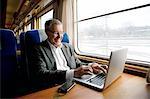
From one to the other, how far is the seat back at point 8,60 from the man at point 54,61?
0.32 m

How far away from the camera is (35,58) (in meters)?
1.54

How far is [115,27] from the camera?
85.2 inches

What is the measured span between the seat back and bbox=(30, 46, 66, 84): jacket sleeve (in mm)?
313

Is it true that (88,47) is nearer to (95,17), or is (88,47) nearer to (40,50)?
(95,17)

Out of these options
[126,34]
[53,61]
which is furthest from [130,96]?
[126,34]

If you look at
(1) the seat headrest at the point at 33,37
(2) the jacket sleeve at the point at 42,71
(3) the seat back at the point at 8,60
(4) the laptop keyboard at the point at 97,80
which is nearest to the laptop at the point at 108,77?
(4) the laptop keyboard at the point at 97,80

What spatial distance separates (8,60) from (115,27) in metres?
1.31

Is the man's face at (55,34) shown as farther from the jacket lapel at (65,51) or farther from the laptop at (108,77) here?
the laptop at (108,77)

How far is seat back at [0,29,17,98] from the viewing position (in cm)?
171

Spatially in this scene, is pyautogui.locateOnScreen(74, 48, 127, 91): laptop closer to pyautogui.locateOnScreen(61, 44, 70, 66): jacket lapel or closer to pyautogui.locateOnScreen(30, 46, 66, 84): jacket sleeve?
pyautogui.locateOnScreen(30, 46, 66, 84): jacket sleeve

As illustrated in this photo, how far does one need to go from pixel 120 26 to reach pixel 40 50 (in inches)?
40.4

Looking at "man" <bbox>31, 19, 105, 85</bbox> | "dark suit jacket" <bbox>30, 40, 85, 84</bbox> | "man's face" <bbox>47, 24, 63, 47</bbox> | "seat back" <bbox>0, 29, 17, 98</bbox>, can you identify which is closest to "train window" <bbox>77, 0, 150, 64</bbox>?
"man" <bbox>31, 19, 105, 85</bbox>

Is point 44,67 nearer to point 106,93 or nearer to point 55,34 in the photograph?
point 55,34

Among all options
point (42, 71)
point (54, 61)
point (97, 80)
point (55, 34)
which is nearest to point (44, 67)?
point (42, 71)
